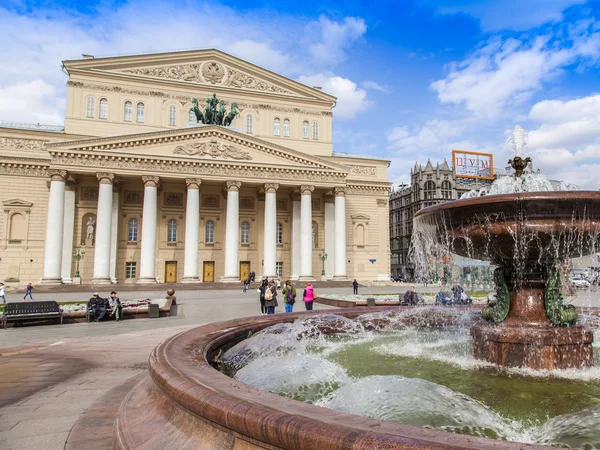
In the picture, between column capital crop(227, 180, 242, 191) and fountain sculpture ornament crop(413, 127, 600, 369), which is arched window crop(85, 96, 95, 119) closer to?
column capital crop(227, 180, 242, 191)

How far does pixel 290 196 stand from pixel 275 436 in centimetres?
4049

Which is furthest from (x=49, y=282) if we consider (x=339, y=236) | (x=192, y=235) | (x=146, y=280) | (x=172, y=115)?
(x=339, y=236)

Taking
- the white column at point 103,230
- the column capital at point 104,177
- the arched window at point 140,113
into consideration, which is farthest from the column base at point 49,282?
the arched window at point 140,113

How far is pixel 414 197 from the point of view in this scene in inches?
3076

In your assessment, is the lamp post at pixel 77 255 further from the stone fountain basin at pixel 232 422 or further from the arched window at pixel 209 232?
the stone fountain basin at pixel 232 422

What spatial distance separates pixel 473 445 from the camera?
6.00 ft

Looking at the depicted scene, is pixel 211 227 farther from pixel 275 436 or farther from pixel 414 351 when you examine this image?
pixel 275 436

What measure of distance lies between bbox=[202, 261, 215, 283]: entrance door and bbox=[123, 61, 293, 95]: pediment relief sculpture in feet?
60.4

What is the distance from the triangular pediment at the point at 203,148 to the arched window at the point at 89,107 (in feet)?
24.9

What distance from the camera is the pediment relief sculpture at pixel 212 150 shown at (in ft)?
120

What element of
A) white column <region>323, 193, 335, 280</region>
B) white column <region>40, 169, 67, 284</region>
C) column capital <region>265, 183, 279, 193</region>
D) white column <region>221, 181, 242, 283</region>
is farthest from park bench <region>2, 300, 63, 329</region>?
white column <region>323, 193, 335, 280</region>

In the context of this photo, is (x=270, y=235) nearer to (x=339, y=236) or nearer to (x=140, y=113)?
(x=339, y=236)

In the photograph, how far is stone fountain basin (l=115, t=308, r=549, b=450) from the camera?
1940 mm

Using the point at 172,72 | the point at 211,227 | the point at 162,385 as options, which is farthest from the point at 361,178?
the point at 162,385
